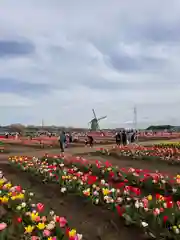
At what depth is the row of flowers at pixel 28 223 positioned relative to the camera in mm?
4062

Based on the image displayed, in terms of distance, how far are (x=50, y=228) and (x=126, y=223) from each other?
4.82ft

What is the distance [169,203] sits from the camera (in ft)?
17.3

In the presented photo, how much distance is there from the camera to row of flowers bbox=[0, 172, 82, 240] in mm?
4062

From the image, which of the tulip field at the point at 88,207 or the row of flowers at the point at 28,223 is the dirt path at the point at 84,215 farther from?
the row of flowers at the point at 28,223

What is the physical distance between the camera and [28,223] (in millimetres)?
4934

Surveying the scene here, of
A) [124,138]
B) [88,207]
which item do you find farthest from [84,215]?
[124,138]

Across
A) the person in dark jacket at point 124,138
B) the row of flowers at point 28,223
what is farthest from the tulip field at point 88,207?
the person in dark jacket at point 124,138

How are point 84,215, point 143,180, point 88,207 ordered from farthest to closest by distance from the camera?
point 143,180
point 88,207
point 84,215

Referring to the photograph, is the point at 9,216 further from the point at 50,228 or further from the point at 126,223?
the point at 126,223

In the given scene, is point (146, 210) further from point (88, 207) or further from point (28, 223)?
point (28, 223)

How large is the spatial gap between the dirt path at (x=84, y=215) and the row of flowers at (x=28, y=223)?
473mm

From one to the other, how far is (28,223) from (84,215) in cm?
131

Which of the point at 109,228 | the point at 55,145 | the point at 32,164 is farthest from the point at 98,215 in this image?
the point at 55,145

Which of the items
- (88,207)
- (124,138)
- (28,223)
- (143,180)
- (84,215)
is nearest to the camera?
(28,223)
